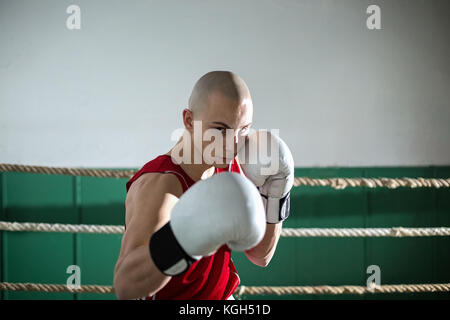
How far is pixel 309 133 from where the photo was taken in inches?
93.9

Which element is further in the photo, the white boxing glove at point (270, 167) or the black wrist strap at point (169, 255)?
the white boxing glove at point (270, 167)

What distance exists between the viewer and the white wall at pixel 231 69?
7.42 ft

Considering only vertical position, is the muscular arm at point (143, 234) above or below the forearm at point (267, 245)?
above

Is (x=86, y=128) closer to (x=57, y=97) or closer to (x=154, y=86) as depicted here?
(x=57, y=97)

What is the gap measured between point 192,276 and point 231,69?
176 cm

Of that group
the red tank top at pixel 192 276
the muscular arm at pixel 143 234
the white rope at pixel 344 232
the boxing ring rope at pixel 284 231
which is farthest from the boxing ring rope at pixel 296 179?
the muscular arm at pixel 143 234

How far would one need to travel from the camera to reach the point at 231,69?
238 cm

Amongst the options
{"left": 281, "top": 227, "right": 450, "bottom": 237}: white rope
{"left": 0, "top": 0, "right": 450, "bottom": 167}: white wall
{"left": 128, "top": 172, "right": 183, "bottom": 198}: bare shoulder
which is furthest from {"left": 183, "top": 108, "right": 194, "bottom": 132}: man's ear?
{"left": 0, "top": 0, "right": 450, "bottom": 167}: white wall

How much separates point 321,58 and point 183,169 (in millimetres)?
1835

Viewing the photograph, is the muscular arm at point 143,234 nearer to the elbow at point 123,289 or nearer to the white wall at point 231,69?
the elbow at point 123,289

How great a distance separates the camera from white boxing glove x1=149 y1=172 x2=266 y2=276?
2.01 ft

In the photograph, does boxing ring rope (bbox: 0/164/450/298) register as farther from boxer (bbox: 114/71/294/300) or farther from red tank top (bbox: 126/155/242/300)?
red tank top (bbox: 126/155/242/300)

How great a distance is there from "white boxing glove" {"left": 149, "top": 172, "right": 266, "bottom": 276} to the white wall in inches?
68.4
